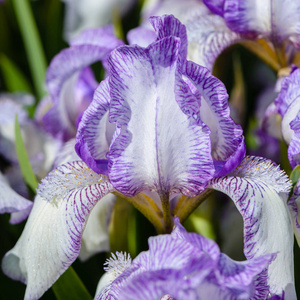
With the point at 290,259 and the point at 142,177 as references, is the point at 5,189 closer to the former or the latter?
the point at 142,177

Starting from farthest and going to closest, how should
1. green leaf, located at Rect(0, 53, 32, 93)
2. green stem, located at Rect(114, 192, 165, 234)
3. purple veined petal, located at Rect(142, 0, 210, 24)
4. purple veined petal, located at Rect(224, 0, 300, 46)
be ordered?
green leaf, located at Rect(0, 53, 32, 93)
purple veined petal, located at Rect(142, 0, 210, 24)
purple veined petal, located at Rect(224, 0, 300, 46)
green stem, located at Rect(114, 192, 165, 234)

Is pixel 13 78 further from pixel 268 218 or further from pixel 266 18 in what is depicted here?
pixel 268 218

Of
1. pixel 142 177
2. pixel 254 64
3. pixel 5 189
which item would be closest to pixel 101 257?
pixel 5 189

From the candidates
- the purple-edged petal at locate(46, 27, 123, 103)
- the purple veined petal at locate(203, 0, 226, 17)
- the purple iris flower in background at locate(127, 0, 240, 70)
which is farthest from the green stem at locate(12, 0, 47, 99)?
the purple veined petal at locate(203, 0, 226, 17)

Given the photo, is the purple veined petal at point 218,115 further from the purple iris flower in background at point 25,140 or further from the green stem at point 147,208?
the purple iris flower in background at point 25,140

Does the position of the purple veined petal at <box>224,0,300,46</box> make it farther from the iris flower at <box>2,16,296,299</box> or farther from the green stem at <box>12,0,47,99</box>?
the green stem at <box>12,0,47,99</box>

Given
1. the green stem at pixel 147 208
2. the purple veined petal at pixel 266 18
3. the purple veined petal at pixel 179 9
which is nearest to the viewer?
the green stem at pixel 147 208

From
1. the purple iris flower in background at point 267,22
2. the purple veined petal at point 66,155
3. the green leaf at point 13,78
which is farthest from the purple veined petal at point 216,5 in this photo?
the green leaf at point 13,78
